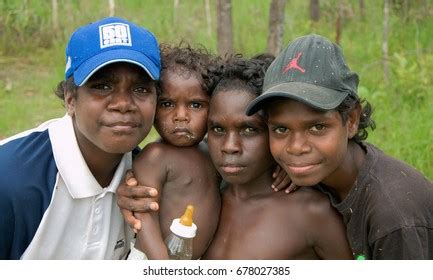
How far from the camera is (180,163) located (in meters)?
2.65

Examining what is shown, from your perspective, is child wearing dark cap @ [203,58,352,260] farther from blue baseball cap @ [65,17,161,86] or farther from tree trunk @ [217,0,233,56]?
A: tree trunk @ [217,0,233,56]

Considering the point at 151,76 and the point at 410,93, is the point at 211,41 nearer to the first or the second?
the point at 410,93

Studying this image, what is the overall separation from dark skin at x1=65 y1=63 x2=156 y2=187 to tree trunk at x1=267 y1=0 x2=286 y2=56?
3.10 m

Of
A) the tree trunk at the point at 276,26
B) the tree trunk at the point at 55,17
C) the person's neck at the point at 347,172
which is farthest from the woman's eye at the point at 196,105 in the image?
the tree trunk at the point at 55,17

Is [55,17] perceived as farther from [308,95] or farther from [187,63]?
[308,95]

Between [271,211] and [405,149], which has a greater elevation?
[271,211]

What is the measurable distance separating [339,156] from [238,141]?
373mm

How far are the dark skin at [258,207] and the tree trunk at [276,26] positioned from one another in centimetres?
300

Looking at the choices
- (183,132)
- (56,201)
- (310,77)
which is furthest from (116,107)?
(310,77)

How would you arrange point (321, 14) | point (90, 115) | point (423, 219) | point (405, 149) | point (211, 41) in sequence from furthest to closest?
point (321, 14) < point (211, 41) < point (405, 149) < point (90, 115) < point (423, 219)

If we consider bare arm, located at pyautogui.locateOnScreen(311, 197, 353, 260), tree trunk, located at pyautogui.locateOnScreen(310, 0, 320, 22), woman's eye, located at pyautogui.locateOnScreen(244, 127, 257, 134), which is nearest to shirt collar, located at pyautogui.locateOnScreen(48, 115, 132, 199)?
woman's eye, located at pyautogui.locateOnScreen(244, 127, 257, 134)
